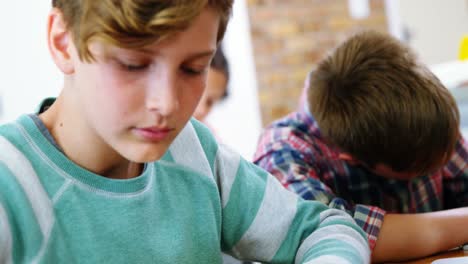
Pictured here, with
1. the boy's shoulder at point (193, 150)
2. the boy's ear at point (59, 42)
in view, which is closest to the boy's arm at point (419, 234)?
the boy's shoulder at point (193, 150)

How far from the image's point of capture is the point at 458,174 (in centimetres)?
132

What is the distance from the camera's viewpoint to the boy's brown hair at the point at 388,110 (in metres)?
1.11

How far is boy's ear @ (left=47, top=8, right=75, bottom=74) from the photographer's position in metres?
0.71

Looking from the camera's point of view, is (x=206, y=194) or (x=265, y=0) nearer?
(x=206, y=194)

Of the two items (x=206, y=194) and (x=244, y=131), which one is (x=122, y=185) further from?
(x=244, y=131)

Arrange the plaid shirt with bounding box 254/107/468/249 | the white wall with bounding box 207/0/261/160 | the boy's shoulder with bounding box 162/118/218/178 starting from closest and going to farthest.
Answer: the boy's shoulder with bounding box 162/118/218/178, the plaid shirt with bounding box 254/107/468/249, the white wall with bounding box 207/0/261/160

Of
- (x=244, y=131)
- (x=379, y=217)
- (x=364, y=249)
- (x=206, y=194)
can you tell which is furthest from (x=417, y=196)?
(x=244, y=131)

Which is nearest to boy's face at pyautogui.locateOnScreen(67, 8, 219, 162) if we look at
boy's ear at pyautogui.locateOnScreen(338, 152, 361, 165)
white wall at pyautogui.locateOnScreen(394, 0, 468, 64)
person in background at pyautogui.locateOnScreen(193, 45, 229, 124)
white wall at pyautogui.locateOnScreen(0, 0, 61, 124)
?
boy's ear at pyautogui.locateOnScreen(338, 152, 361, 165)

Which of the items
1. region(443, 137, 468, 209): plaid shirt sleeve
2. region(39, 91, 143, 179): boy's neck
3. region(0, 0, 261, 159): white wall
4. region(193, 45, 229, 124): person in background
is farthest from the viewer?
region(0, 0, 261, 159): white wall

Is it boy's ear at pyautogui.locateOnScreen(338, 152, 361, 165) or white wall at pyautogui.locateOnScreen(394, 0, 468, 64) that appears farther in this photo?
white wall at pyautogui.locateOnScreen(394, 0, 468, 64)

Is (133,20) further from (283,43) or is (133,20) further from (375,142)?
(283,43)

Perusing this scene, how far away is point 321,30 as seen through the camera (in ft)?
12.7

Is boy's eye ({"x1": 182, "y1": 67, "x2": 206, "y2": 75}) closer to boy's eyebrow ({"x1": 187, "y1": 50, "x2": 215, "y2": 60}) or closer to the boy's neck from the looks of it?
boy's eyebrow ({"x1": 187, "y1": 50, "x2": 215, "y2": 60})

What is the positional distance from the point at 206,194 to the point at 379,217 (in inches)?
12.6
